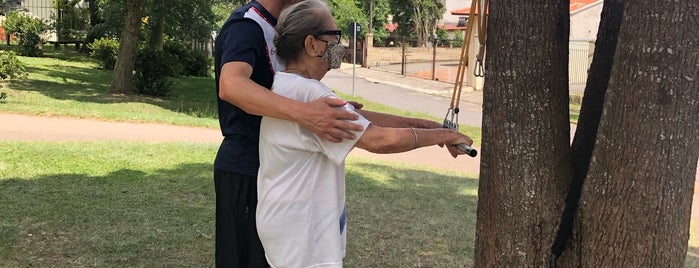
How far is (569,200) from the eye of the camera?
262 cm

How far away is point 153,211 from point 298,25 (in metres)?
3.86

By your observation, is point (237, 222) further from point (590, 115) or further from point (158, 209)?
point (158, 209)

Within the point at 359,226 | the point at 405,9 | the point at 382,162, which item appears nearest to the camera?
the point at 359,226

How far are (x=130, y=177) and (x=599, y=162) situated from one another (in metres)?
5.64

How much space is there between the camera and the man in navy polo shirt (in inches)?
91.0

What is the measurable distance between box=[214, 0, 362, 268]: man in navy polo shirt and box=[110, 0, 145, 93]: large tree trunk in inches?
619

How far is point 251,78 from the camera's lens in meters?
2.45

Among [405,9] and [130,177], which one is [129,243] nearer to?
[130,177]

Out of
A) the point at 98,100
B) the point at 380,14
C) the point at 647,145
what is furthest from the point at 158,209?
the point at 380,14

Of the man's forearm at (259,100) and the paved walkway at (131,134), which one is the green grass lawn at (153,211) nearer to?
the paved walkway at (131,134)

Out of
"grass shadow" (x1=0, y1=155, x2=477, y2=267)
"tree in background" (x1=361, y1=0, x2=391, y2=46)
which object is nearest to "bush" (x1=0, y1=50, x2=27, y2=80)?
"grass shadow" (x1=0, y1=155, x2=477, y2=267)

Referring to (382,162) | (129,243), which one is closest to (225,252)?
(129,243)

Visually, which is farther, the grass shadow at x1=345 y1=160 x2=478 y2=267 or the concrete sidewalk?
the concrete sidewalk

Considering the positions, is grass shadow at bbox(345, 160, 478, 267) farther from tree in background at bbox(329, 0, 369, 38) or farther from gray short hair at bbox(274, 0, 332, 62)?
tree in background at bbox(329, 0, 369, 38)
